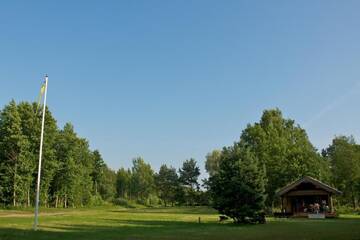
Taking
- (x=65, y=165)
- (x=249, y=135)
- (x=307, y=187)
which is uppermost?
(x=249, y=135)

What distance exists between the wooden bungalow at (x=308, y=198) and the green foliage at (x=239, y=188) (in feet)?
48.9

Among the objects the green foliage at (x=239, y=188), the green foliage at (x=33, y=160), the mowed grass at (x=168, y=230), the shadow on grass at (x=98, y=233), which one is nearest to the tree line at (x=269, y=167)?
the green foliage at (x=239, y=188)

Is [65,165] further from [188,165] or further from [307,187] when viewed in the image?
[307,187]

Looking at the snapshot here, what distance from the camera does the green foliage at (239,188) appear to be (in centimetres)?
3281

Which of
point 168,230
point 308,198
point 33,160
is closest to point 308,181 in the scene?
point 308,198

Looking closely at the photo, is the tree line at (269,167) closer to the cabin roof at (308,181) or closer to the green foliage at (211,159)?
the cabin roof at (308,181)

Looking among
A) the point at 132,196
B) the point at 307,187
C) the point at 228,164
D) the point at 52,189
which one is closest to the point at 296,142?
the point at 307,187

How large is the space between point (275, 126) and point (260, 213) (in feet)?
140

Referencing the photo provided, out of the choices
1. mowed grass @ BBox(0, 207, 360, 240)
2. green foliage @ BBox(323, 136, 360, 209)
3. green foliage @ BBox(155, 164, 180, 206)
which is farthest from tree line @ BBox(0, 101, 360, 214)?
green foliage @ BBox(155, 164, 180, 206)

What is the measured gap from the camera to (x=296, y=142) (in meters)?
70.6

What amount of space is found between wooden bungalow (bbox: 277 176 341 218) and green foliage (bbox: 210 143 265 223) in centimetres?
1490

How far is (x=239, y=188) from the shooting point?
32875 mm

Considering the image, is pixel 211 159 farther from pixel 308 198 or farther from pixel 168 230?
pixel 168 230

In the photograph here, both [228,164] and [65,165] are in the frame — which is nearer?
[228,164]
